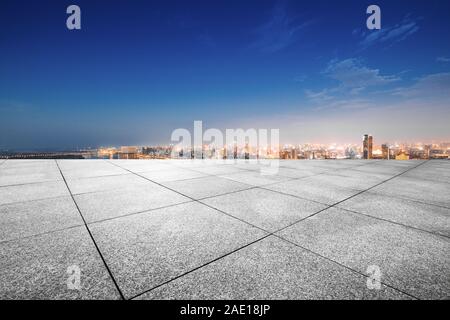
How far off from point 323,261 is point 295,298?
0.63 m

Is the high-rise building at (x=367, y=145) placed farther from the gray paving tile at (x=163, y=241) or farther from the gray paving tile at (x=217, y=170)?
the gray paving tile at (x=163, y=241)

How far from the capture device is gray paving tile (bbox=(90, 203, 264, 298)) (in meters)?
1.92

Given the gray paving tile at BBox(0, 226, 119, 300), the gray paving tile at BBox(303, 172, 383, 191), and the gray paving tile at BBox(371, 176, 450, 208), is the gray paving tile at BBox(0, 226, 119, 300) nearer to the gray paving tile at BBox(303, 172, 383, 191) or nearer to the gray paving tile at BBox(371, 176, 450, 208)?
the gray paving tile at BBox(303, 172, 383, 191)

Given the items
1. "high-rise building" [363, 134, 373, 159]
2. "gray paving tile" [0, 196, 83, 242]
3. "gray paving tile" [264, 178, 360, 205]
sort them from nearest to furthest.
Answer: "gray paving tile" [0, 196, 83, 242] → "gray paving tile" [264, 178, 360, 205] → "high-rise building" [363, 134, 373, 159]

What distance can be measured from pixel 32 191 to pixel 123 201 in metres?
2.25

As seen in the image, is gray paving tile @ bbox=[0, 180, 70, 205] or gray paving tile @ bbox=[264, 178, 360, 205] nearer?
gray paving tile @ bbox=[0, 180, 70, 205]

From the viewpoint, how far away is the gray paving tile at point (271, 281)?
1.66 m

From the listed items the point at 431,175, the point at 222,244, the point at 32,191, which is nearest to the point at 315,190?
the point at 222,244

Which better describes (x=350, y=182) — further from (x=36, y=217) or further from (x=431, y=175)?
(x=36, y=217)

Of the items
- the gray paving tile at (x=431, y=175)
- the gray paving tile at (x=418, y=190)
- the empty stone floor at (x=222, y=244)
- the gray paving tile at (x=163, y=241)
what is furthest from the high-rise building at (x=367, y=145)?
the gray paving tile at (x=163, y=241)

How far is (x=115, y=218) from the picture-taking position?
3146 mm

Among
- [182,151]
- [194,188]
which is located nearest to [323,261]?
[194,188]

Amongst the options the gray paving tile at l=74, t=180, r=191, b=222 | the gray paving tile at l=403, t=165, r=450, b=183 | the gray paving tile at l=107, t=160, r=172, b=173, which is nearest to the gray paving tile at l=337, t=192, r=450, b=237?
the gray paving tile at l=74, t=180, r=191, b=222

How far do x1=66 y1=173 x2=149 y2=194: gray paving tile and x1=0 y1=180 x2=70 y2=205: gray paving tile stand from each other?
217 millimetres
